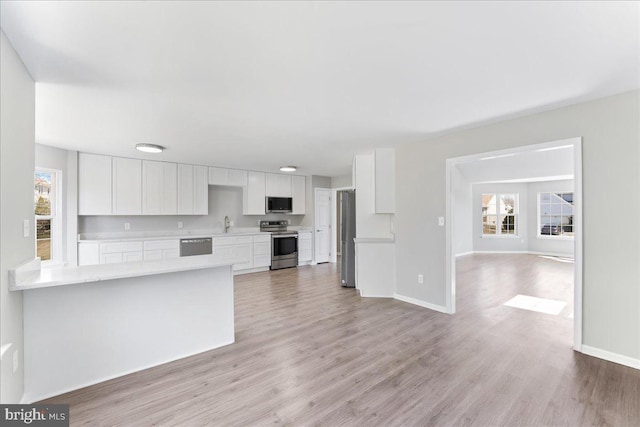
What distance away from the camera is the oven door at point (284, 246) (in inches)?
274

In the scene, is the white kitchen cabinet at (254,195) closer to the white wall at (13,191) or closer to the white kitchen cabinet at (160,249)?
the white kitchen cabinet at (160,249)

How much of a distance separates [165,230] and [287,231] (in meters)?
2.70

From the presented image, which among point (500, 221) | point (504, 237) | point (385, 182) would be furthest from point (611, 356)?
point (500, 221)

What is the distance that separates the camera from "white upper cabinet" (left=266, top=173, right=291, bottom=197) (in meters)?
7.21

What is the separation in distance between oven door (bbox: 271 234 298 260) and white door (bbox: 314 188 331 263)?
723 mm

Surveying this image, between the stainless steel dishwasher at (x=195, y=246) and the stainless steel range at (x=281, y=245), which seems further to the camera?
the stainless steel range at (x=281, y=245)

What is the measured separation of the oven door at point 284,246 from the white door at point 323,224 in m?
0.72

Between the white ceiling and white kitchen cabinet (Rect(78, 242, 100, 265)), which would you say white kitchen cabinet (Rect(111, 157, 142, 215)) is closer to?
white kitchen cabinet (Rect(78, 242, 100, 265))

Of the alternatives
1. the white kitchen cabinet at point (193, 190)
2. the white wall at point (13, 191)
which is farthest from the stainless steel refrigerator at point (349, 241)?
the white wall at point (13, 191)

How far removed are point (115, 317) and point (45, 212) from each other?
132 inches

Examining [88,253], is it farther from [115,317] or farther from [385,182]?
[385,182]

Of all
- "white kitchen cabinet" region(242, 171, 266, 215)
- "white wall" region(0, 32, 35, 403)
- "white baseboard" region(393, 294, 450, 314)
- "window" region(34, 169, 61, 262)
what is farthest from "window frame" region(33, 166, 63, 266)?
"white baseboard" region(393, 294, 450, 314)

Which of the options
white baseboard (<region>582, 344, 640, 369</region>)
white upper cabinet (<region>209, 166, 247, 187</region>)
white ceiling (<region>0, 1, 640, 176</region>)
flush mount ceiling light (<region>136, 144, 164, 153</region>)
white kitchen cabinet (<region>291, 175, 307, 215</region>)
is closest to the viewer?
white ceiling (<region>0, 1, 640, 176</region>)

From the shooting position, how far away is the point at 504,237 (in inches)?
381
